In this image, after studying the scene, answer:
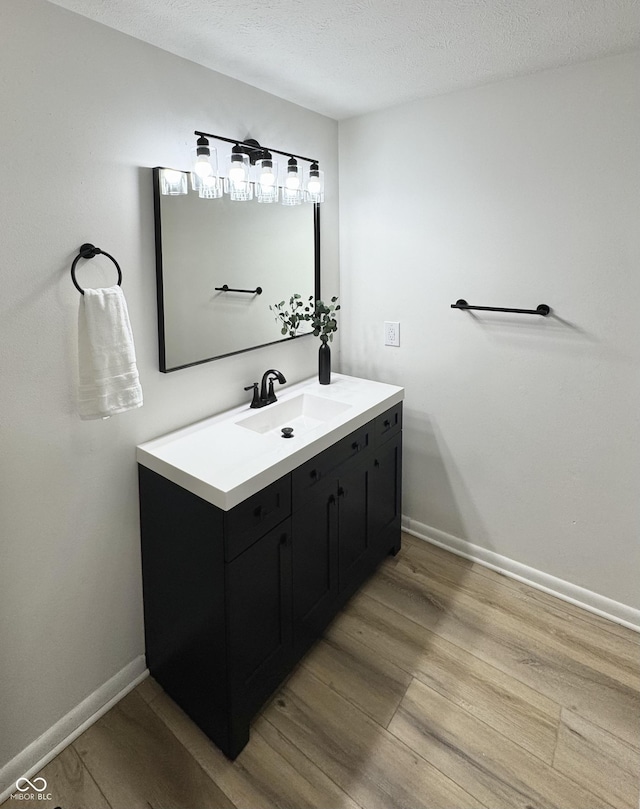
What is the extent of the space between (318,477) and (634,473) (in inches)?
51.0

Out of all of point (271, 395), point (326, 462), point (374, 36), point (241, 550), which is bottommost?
point (241, 550)

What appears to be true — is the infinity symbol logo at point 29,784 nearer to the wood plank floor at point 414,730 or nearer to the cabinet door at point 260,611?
the wood plank floor at point 414,730

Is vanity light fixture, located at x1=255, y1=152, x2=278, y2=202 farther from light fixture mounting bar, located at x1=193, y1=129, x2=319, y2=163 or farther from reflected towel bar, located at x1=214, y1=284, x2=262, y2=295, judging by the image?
reflected towel bar, located at x1=214, y1=284, x2=262, y2=295

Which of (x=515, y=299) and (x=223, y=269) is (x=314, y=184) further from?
(x=515, y=299)

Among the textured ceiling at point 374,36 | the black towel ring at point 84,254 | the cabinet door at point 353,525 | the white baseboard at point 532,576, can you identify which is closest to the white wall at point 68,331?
the black towel ring at point 84,254

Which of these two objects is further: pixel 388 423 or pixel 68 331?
pixel 388 423

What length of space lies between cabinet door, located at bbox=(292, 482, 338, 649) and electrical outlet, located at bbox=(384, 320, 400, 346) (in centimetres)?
99

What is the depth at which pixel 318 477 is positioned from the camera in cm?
183

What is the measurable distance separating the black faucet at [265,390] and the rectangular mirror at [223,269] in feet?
0.49

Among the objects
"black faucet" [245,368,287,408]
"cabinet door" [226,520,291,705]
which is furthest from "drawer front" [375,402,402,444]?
"cabinet door" [226,520,291,705]

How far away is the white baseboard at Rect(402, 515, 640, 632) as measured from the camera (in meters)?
2.14

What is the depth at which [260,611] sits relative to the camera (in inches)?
63.8

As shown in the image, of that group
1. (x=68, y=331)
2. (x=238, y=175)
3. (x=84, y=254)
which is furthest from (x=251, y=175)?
(x=68, y=331)

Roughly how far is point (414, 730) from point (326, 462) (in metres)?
0.95
